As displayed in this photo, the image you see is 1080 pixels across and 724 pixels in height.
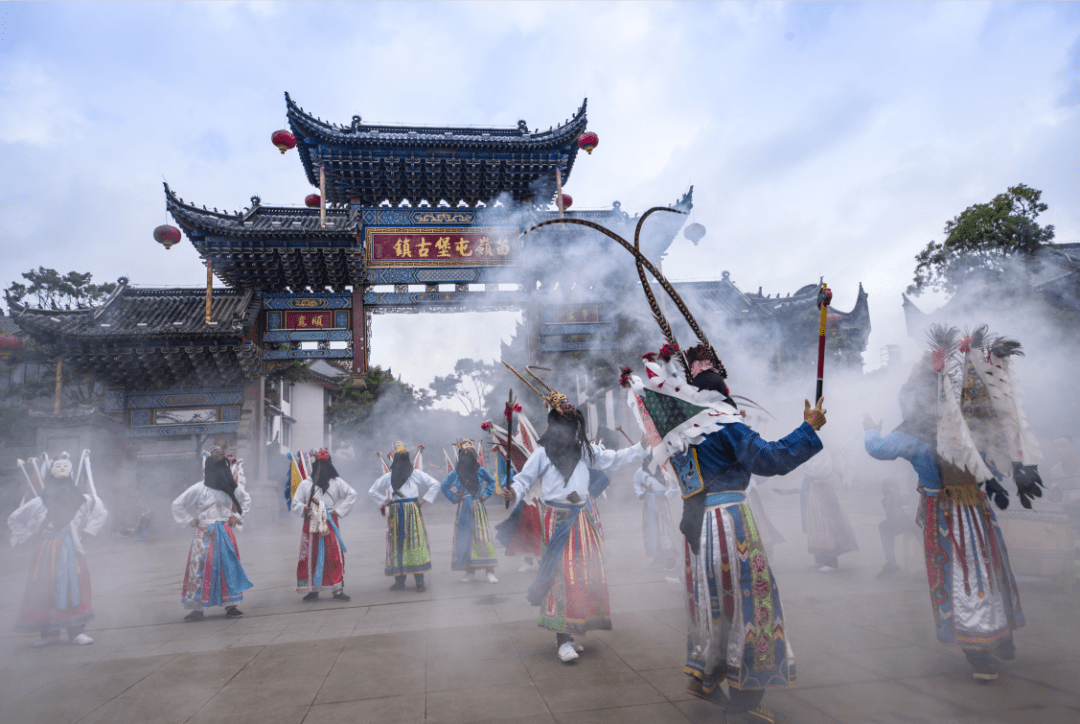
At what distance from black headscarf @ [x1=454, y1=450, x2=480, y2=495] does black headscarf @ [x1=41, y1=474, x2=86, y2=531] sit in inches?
149

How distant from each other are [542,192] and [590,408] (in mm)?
7589

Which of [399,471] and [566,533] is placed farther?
[399,471]

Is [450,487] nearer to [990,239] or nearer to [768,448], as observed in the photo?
[768,448]

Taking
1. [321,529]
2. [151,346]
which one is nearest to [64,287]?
[151,346]

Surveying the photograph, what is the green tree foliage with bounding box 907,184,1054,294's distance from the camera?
824cm

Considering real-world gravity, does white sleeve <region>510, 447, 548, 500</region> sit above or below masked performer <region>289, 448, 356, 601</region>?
above

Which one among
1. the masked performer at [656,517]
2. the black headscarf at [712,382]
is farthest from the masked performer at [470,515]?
the black headscarf at [712,382]

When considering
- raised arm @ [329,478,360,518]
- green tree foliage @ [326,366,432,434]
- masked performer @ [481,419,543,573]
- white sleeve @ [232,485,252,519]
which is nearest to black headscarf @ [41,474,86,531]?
white sleeve @ [232,485,252,519]

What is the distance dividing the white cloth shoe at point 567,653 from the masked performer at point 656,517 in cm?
311

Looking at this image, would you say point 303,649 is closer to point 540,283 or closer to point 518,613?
point 518,613

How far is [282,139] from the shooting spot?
12.4 m

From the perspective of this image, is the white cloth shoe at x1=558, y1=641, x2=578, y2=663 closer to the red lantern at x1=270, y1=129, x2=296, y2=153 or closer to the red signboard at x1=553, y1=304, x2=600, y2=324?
the red signboard at x1=553, y1=304, x2=600, y2=324

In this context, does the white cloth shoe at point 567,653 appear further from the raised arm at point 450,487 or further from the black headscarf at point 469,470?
the raised arm at point 450,487

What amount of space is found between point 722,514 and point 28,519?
589 centimetres
